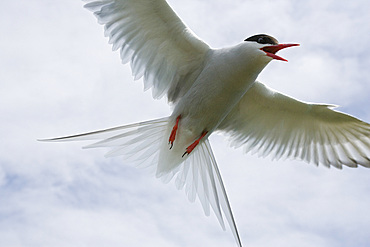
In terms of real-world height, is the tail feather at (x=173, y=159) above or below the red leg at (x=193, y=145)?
below

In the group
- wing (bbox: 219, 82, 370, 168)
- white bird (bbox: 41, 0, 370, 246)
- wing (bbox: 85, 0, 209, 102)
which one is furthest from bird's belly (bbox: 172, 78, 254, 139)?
wing (bbox: 219, 82, 370, 168)

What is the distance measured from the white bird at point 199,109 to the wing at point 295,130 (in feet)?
0.04

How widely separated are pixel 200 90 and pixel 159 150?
900mm

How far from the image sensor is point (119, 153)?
641 centimetres

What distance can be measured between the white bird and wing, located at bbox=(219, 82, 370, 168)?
0.04 ft

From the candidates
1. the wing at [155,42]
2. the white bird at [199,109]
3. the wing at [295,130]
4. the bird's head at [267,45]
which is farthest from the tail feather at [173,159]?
the bird's head at [267,45]

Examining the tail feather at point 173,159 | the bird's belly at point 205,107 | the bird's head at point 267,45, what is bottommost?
the tail feather at point 173,159

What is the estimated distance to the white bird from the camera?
615 cm

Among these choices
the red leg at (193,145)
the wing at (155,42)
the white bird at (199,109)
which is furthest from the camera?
the red leg at (193,145)

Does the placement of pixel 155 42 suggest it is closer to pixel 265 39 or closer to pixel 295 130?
pixel 265 39

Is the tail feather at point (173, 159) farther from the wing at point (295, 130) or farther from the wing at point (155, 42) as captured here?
the wing at point (295, 130)

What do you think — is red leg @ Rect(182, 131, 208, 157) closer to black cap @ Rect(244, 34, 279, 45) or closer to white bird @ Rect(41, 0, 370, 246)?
white bird @ Rect(41, 0, 370, 246)

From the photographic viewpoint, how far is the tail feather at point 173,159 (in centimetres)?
637

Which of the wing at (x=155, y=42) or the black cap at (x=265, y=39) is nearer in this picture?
the black cap at (x=265, y=39)
